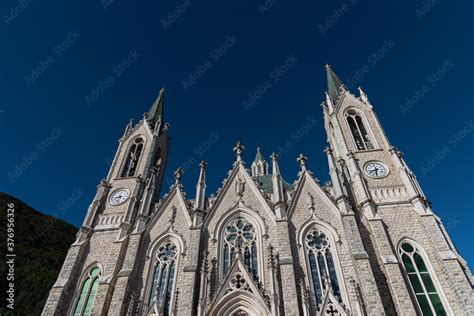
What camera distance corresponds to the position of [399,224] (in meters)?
17.9

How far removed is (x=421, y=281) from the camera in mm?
15789

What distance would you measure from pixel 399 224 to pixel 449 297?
4.34m

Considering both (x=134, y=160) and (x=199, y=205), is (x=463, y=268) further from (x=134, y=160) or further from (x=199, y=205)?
(x=134, y=160)

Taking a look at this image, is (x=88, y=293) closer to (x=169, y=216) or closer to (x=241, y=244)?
(x=169, y=216)

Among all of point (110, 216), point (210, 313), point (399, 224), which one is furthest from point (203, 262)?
point (399, 224)

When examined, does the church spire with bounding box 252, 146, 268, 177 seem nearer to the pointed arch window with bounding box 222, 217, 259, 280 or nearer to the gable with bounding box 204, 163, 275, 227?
the gable with bounding box 204, 163, 275, 227

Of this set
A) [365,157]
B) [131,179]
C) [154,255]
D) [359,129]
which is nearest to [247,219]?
[154,255]

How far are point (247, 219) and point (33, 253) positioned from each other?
91.0ft

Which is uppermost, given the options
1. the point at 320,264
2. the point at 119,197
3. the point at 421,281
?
the point at 119,197

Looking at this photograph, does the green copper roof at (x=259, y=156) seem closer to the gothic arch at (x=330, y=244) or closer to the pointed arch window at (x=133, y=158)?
the pointed arch window at (x=133, y=158)

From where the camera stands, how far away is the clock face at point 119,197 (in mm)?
22719

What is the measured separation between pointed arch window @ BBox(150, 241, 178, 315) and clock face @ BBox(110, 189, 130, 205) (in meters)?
5.68

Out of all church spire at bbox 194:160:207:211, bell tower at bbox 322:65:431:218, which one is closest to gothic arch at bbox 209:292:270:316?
church spire at bbox 194:160:207:211

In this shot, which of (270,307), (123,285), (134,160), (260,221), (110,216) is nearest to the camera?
(270,307)
